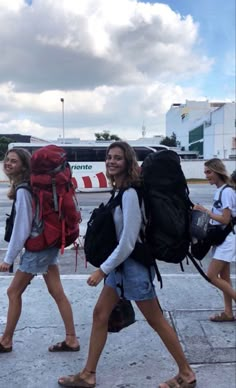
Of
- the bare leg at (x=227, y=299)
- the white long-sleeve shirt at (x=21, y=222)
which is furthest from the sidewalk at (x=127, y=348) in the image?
the white long-sleeve shirt at (x=21, y=222)

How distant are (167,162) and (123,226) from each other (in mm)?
491

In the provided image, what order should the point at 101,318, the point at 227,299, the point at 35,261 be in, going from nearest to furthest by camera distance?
the point at 101,318, the point at 35,261, the point at 227,299

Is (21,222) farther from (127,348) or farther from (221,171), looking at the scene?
(221,171)

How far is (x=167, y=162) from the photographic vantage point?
107 inches

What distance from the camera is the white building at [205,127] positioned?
68.1 metres

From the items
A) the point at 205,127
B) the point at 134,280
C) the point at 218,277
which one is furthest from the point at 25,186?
the point at 205,127

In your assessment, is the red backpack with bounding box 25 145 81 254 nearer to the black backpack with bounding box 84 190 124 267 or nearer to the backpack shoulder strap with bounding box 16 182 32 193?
the backpack shoulder strap with bounding box 16 182 32 193

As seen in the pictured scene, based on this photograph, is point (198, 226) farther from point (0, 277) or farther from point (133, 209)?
point (0, 277)

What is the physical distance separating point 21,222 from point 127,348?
1379 millimetres

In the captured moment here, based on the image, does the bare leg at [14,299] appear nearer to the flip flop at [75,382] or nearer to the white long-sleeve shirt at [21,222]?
the white long-sleeve shirt at [21,222]

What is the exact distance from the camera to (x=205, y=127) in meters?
77.2

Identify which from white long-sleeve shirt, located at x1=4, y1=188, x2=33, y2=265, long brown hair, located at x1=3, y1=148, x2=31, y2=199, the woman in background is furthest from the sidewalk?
long brown hair, located at x1=3, y1=148, x2=31, y2=199

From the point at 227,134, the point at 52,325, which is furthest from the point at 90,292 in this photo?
the point at 227,134

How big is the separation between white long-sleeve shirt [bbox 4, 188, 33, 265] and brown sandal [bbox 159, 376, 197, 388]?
1403 millimetres
